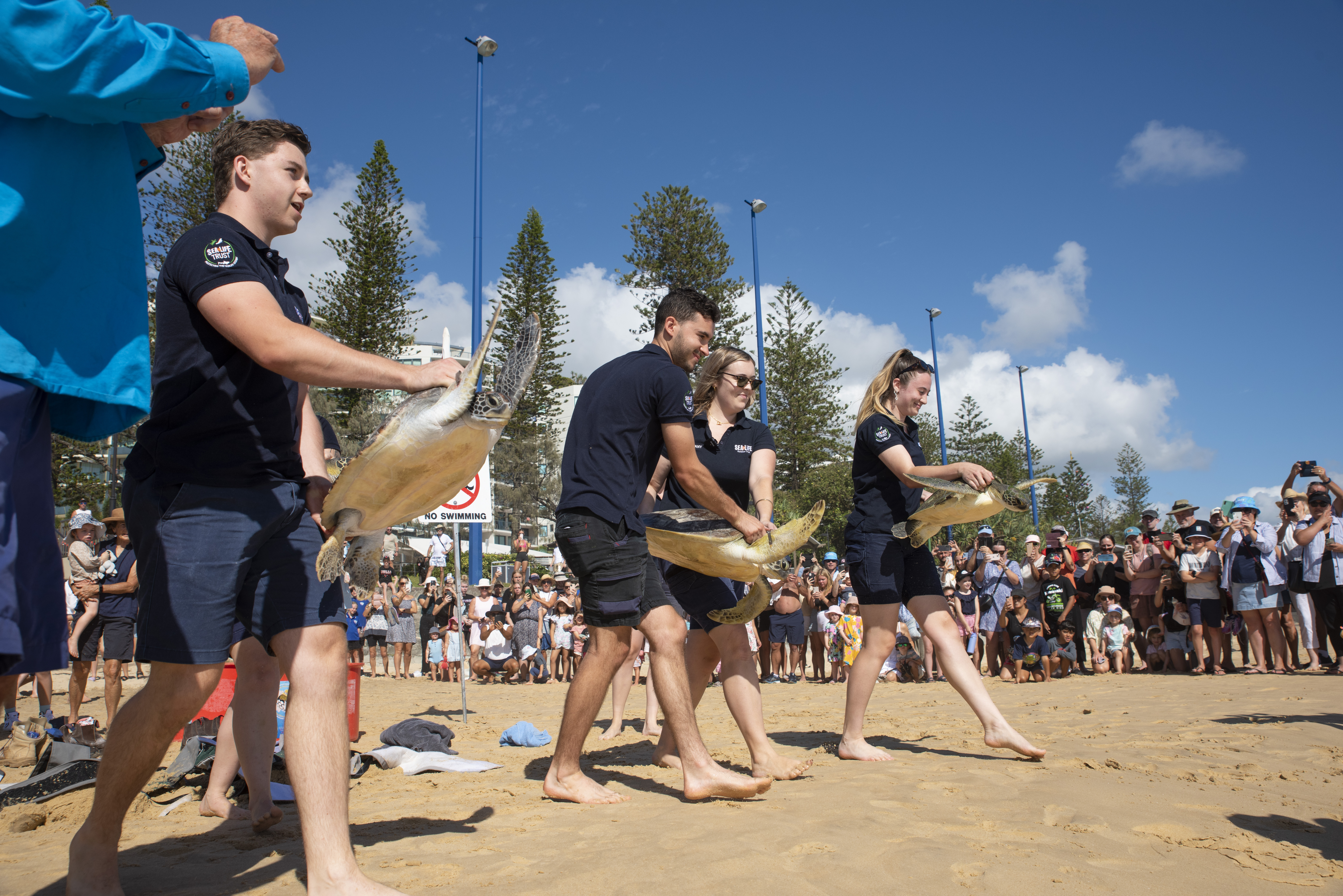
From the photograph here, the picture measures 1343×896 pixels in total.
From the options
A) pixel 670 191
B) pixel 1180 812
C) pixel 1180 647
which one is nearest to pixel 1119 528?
pixel 670 191

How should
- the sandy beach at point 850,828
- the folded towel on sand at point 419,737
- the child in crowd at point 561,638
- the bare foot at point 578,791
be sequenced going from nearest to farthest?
the sandy beach at point 850,828
the bare foot at point 578,791
the folded towel on sand at point 419,737
the child in crowd at point 561,638

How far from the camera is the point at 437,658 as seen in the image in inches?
534

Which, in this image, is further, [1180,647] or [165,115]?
[1180,647]

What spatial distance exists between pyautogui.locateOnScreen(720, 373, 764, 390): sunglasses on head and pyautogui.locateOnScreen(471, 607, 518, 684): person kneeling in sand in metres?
9.75

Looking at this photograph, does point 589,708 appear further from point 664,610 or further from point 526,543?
point 526,543

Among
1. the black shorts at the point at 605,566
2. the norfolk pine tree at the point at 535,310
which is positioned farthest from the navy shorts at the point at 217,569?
the norfolk pine tree at the point at 535,310

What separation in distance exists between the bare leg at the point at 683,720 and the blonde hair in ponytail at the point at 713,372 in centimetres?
125

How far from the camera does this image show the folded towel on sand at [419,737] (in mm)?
4293

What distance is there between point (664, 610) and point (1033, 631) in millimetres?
8004

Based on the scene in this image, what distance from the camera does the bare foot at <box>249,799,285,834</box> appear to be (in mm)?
2701

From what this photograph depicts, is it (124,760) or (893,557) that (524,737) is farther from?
(124,760)

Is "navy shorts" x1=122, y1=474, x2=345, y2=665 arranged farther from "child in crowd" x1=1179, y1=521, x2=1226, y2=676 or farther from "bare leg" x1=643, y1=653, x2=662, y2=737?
"child in crowd" x1=1179, y1=521, x2=1226, y2=676

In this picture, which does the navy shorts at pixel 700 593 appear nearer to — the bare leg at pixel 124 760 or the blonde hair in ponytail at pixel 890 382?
the blonde hair in ponytail at pixel 890 382

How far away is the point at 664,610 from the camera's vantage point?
3.21 metres
